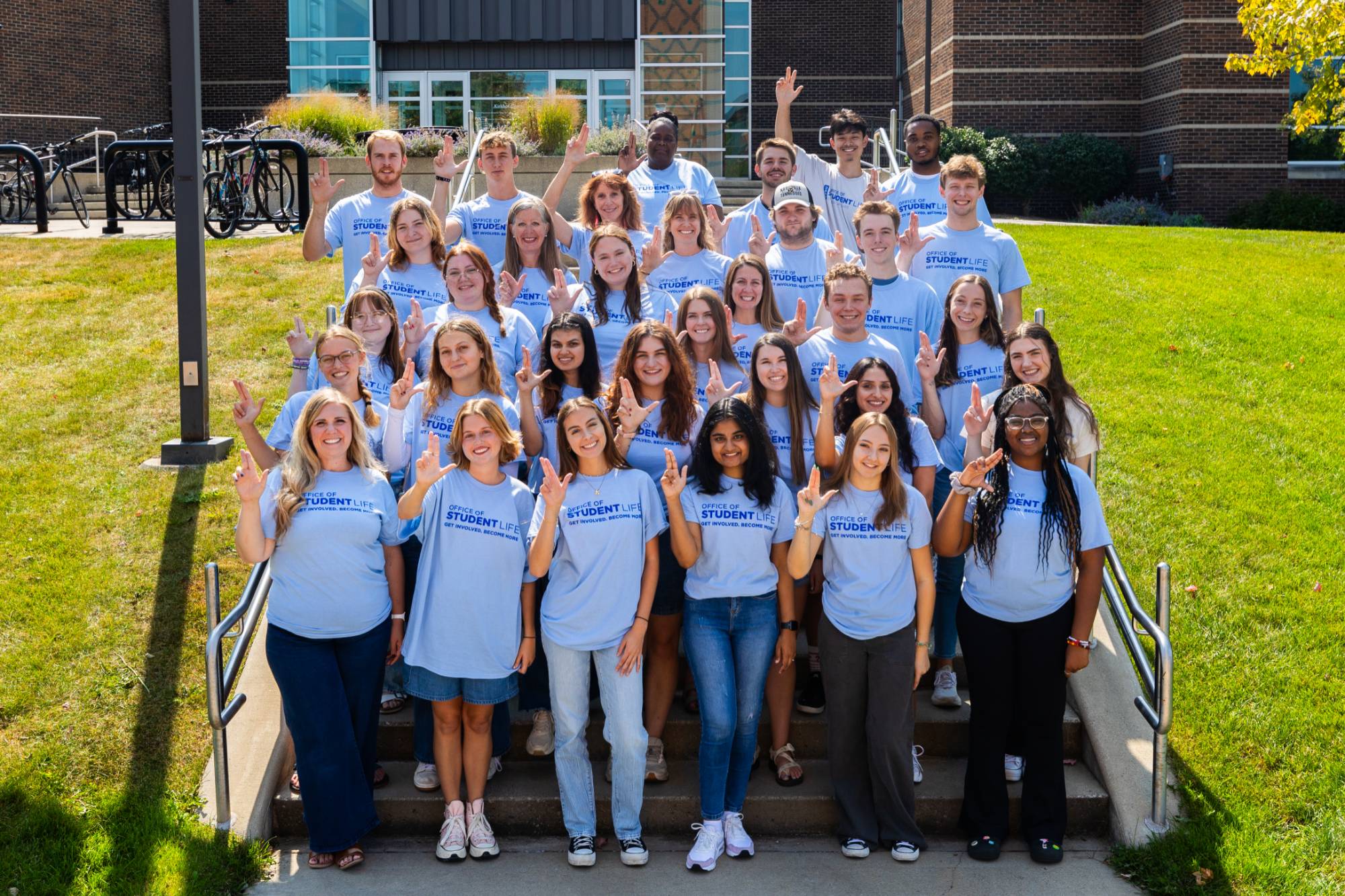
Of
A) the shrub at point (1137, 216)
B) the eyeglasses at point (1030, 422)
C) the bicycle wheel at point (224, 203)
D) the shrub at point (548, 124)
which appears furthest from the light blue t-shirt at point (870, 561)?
the shrub at point (1137, 216)

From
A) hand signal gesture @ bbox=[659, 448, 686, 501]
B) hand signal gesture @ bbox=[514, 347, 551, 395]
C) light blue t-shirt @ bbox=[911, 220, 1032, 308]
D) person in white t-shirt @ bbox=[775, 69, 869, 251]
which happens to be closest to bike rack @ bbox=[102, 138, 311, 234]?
person in white t-shirt @ bbox=[775, 69, 869, 251]

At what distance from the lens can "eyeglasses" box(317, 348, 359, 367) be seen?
5316 millimetres

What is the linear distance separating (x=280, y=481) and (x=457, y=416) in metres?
0.75

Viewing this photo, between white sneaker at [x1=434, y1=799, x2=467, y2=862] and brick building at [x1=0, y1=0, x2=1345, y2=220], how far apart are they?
19122mm

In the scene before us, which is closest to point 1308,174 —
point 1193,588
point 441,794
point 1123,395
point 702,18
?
point 702,18

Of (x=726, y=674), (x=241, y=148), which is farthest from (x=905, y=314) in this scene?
(x=241, y=148)

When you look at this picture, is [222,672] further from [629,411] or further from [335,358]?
[629,411]

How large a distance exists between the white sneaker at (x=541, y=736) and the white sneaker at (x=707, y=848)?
34.7 inches

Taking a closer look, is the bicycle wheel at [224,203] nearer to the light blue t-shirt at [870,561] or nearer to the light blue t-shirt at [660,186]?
the light blue t-shirt at [660,186]

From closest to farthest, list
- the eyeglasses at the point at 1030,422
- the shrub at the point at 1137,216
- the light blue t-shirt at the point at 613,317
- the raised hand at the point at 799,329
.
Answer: the eyeglasses at the point at 1030,422
the raised hand at the point at 799,329
the light blue t-shirt at the point at 613,317
the shrub at the point at 1137,216

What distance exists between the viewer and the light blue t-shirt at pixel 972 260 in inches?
267

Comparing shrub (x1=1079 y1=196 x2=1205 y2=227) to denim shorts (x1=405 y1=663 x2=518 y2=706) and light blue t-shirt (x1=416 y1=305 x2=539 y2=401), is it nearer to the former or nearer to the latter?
light blue t-shirt (x1=416 y1=305 x2=539 y2=401)

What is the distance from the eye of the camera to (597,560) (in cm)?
490

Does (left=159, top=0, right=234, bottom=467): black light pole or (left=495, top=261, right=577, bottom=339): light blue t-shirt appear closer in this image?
(left=495, top=261, right=577, bottom=339): light blue t-shirt
